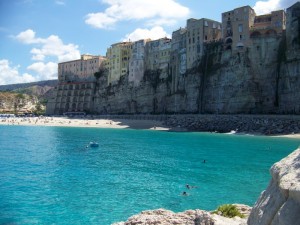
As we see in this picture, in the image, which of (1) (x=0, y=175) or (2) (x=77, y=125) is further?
(2) (x=77, y=125)

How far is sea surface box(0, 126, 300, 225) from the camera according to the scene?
20.8 metres

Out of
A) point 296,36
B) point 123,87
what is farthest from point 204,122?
point 123,87

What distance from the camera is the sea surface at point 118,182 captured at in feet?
68.2

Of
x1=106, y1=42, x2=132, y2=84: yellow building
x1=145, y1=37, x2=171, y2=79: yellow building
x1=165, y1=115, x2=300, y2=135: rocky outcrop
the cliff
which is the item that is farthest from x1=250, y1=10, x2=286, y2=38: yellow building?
the cliff

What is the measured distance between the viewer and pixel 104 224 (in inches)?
717

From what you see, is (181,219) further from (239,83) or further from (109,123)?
(109,123)

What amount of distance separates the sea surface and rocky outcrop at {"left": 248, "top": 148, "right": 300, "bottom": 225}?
1260 cm

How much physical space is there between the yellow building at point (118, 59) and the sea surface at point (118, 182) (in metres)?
89.7

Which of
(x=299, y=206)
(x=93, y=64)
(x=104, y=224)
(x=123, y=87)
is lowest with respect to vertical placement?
(x=104, y=224)

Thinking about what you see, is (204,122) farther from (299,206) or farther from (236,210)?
(299,206)

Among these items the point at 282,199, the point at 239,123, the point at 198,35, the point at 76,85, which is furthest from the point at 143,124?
the point at 282,199

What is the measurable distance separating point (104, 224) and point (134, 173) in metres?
15.3

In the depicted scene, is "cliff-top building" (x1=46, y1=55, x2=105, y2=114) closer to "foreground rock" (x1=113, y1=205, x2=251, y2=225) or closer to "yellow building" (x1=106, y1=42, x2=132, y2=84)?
"yellow building" (x1=106, y1=42, x2=132, y2=84)

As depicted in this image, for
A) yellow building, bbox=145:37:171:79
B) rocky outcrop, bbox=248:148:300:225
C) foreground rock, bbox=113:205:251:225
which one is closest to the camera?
rocky outcrop, bbox=248:148:300:225
